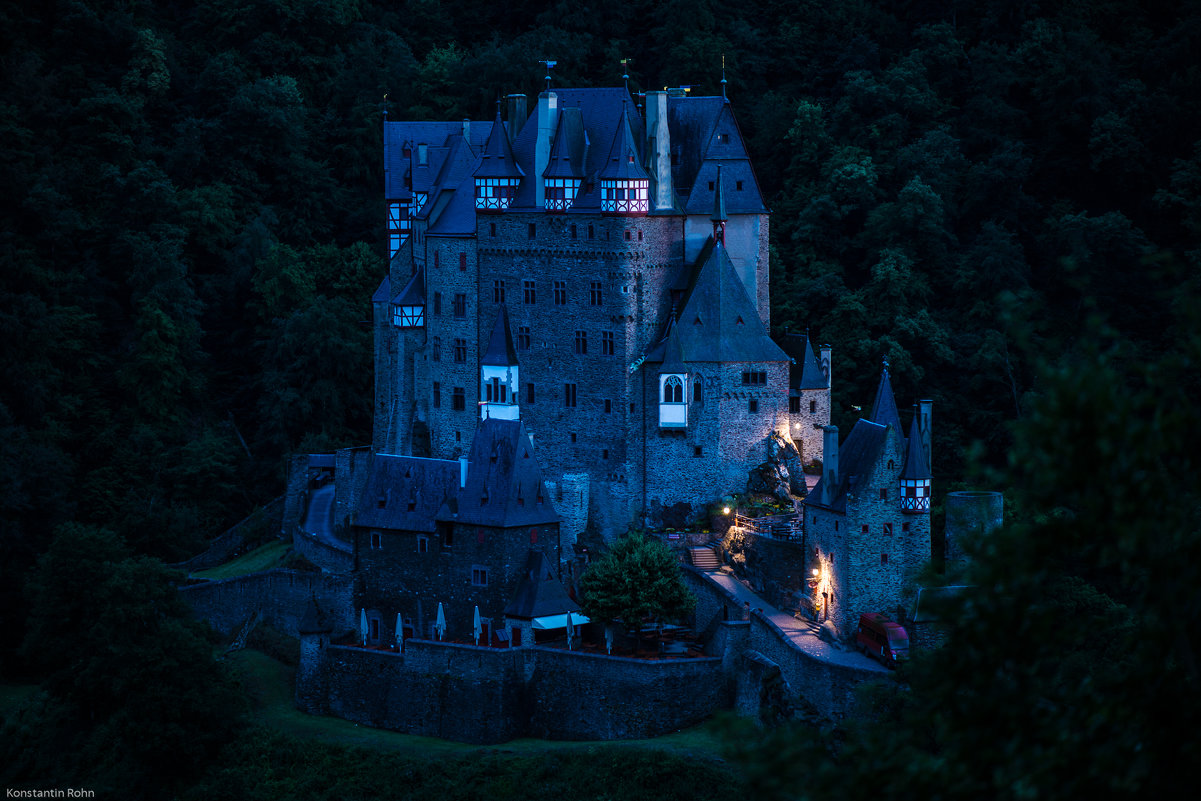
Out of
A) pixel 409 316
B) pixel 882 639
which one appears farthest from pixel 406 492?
pixel 882 639

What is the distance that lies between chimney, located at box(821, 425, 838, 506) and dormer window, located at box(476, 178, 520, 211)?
1295cm

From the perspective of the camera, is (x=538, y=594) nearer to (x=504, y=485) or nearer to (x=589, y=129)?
(x=504, y=485)

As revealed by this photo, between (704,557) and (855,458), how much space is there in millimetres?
7063

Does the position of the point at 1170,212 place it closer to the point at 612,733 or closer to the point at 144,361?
the point at 612,733

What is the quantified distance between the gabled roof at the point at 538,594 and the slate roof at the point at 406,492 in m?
3.05

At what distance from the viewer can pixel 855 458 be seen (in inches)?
1869

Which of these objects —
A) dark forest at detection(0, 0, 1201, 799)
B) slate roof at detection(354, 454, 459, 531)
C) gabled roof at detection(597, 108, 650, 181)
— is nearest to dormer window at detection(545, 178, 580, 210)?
gabled roof at detection(597, 108, 650, 181)

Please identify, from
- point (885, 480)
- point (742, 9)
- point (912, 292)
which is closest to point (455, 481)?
point (885, 480)

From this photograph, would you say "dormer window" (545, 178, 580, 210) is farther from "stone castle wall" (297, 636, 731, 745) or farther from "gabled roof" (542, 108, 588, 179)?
"stone castle wall" (297, 636, 731, 745)

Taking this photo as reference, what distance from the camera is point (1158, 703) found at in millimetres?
23234

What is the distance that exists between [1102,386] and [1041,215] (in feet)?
162

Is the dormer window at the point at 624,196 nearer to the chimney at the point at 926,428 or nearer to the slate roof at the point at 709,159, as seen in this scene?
the slate roof at the point at 709,159

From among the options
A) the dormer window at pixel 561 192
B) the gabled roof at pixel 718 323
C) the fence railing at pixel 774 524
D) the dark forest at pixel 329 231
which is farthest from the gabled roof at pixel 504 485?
the dark forest at pixel 329 231

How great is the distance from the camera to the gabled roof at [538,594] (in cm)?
4928
